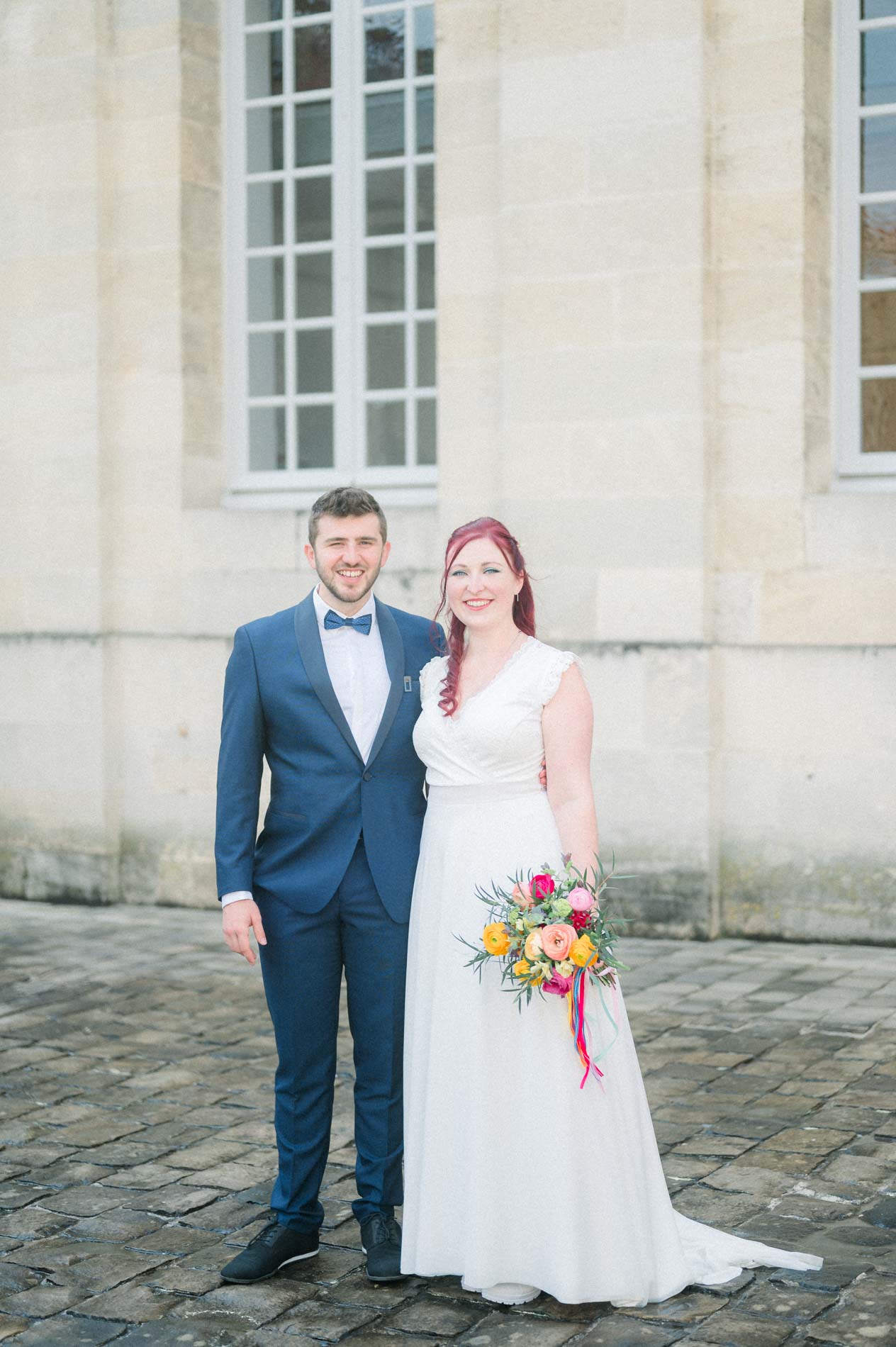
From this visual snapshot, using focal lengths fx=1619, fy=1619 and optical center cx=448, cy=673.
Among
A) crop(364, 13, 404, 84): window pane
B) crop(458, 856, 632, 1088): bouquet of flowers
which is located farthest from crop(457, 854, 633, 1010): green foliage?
crop(364, 13, 404, 84): window pane

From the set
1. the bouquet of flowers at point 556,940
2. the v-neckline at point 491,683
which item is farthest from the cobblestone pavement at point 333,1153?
the v-neckline at point 491,683

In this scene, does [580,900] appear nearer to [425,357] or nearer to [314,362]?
[425,357]

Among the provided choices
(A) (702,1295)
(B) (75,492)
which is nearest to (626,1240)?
(A) (702,1295)

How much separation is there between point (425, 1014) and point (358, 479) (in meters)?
5.14

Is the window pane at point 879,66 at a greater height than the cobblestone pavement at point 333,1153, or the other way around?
the window pane at point 879,66

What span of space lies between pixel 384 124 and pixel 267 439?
1.74m

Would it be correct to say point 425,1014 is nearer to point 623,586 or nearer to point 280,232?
point 623,586

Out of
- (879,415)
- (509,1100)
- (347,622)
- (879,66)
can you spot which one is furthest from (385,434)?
(509,1100)

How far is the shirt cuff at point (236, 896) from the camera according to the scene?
3639 millimetres

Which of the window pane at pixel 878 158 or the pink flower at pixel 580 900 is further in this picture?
the window pane at pixel 878 158

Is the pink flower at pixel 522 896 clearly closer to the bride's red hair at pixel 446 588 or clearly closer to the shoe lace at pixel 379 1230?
the bride's red hair at pixel 446 588

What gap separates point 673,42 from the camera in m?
7.12

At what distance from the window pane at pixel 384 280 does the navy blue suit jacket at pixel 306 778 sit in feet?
16.4

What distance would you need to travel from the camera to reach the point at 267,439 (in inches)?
343
